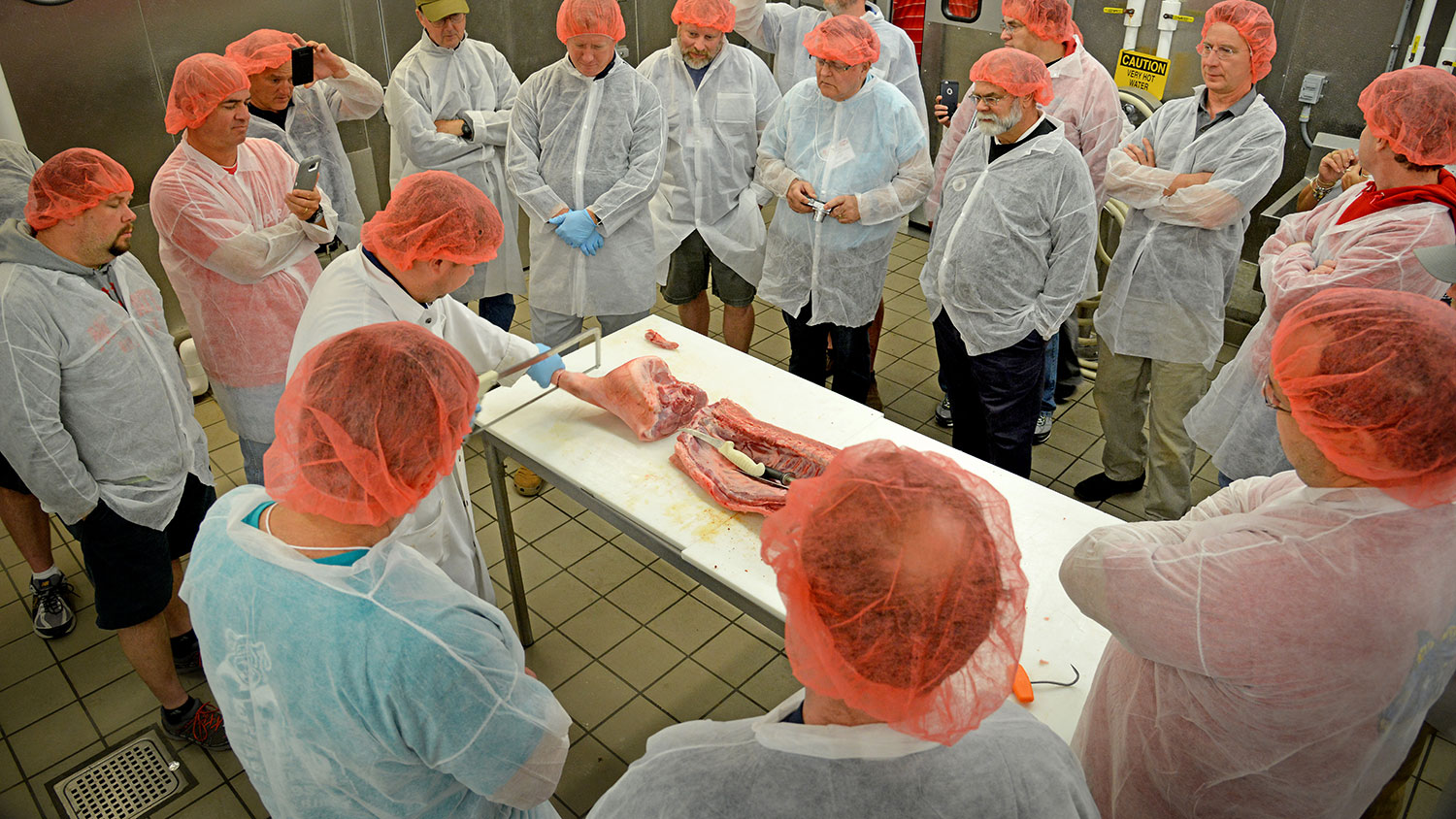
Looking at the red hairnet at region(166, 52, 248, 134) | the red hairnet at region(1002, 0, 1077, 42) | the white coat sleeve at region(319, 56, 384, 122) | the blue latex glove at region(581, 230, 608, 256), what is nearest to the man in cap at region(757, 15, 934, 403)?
the red hairnet at region(1002, 0, 1077, 42)

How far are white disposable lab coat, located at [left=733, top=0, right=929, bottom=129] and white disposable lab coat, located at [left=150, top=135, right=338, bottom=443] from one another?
244cm

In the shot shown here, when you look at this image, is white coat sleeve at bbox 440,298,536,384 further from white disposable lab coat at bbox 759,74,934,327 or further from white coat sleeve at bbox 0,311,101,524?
white disposable lab coat at bbox 759,74,934,327

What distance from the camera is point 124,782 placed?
263 centimetres

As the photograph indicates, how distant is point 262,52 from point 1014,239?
2.73 metres

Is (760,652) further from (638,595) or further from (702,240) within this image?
(702,240)

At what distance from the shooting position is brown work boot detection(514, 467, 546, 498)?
3.81m

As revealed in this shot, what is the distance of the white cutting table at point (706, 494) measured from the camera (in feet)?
6.61

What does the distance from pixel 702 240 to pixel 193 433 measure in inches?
90.7

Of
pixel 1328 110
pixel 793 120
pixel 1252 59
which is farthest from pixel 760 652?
pixel 1328 110

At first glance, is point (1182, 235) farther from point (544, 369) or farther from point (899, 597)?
point (899, 597)

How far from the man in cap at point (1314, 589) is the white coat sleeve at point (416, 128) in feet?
11.1

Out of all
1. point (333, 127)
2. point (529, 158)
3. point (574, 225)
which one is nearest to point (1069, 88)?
point (574, 225)

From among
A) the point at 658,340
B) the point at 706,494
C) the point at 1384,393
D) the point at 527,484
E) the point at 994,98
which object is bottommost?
the point at 527,484

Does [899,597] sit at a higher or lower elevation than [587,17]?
lower
